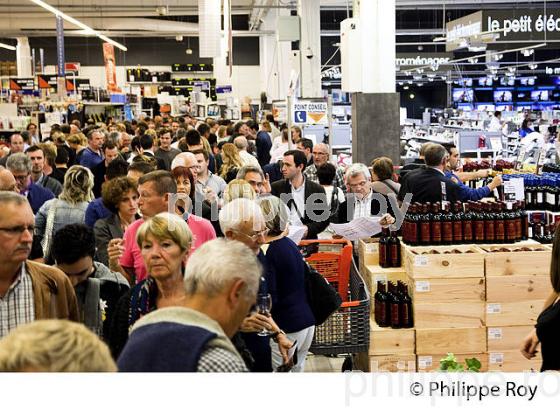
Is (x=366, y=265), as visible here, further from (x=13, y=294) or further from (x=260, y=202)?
(x=13, y=294)

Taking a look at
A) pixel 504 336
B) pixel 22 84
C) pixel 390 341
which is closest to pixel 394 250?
pixel 390 341

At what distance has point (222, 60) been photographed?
19.5 metres

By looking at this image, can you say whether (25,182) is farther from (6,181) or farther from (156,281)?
(156,281)

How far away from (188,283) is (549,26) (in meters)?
10.5

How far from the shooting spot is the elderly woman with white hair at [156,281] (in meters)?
3.31

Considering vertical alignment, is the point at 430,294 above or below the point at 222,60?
below

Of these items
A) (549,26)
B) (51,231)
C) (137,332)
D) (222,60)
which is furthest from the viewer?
(222,60)

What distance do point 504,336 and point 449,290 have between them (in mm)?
529

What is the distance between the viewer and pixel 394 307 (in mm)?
5668

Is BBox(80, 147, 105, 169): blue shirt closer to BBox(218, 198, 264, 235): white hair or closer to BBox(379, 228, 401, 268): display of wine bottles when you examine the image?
BBox(379, 228, 401, 268): display of wine bottles

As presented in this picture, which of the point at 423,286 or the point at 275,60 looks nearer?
the point at 423,286

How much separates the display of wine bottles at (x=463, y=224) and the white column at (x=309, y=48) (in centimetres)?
1027

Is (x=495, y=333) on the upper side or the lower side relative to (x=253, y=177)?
lower
